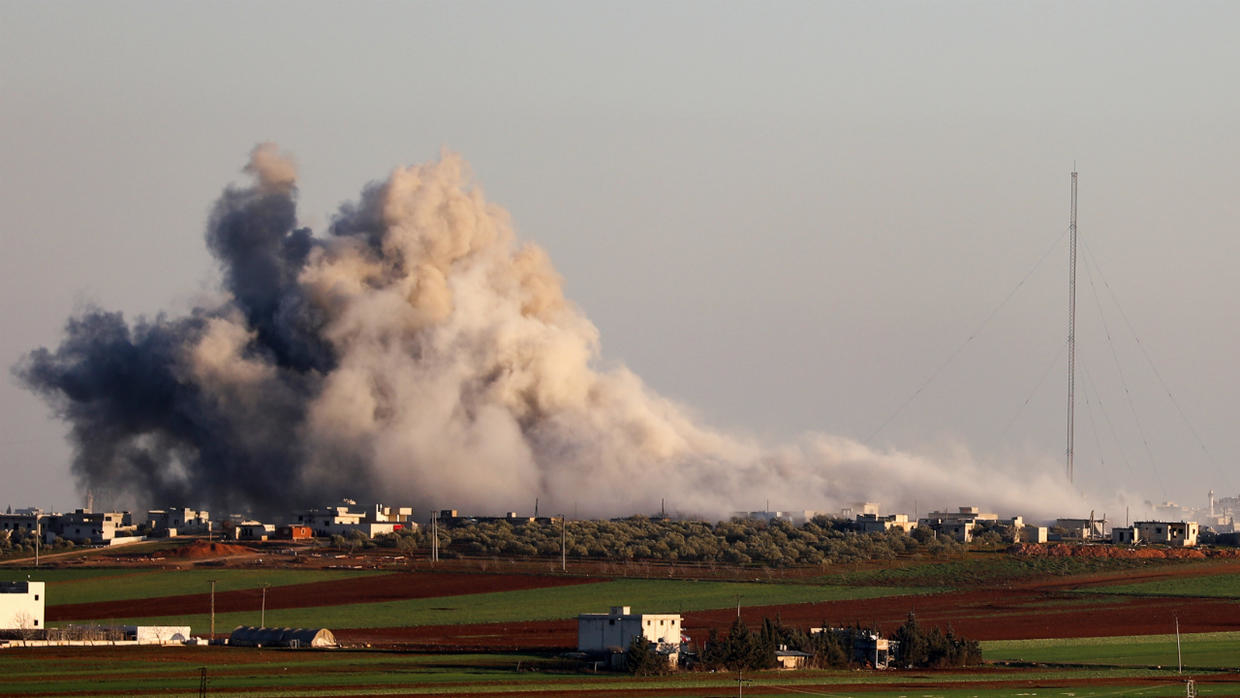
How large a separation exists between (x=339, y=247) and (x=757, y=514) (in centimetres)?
2925

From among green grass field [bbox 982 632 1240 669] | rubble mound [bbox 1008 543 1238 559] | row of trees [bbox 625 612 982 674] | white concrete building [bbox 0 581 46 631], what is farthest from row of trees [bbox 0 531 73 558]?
green grass field [bbox 982 632 1240 669]

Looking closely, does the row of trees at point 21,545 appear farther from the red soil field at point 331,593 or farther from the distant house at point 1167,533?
the distant house at point 1167,533

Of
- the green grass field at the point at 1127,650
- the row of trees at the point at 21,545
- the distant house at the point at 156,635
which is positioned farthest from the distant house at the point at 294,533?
the green grass field at the point at 1127,650

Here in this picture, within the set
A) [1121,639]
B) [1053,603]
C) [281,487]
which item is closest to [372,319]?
[281,487]

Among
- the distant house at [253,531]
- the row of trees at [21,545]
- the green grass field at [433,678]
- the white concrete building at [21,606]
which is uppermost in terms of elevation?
the distant house at [253,531]

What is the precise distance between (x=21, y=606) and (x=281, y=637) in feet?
33.8

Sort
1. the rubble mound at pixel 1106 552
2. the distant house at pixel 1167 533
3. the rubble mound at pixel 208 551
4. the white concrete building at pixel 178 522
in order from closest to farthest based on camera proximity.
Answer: the rubble mound at pixel 1106 552 < the rubble mound at pixel 208 551 < the distant house at pixel 1167 533 < the white concrete building at pixel 178 522

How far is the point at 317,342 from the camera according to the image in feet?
383

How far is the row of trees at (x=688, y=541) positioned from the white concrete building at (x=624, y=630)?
34.8m

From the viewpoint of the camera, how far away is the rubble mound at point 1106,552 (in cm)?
10394

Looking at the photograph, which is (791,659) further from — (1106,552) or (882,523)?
(882,523)

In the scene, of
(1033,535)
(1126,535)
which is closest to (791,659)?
(1033,535)

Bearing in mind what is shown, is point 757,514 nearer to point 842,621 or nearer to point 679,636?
point 842,621

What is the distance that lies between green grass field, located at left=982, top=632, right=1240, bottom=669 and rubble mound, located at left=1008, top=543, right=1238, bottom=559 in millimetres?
28519
